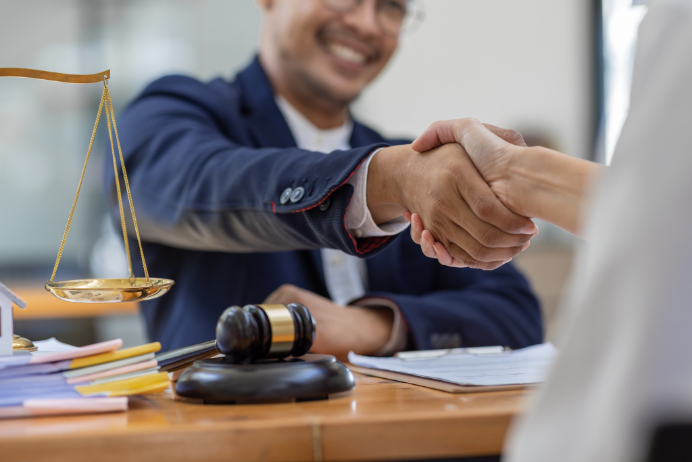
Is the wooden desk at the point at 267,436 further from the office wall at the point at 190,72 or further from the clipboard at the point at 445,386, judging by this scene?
the office wall at the point at 190,72

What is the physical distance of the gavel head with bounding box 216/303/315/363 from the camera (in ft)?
1.72

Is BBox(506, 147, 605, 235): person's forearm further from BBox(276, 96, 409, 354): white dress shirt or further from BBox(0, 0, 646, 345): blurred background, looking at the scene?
BBox(0, 0, 646, 345): blurred background

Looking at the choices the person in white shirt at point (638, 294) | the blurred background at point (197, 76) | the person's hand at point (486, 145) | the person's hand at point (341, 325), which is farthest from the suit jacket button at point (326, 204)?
the blurred background at point (197, 76)

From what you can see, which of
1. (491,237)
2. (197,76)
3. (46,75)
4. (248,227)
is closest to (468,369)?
(491,237)

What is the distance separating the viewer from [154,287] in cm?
61

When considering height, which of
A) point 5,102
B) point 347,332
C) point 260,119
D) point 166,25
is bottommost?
point 347,332

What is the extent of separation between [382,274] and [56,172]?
2.75 meters

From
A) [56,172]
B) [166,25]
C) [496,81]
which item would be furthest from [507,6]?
[56,172]

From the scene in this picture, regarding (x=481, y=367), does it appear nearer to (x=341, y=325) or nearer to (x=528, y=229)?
(x=528, y=229)

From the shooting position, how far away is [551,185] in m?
0.54

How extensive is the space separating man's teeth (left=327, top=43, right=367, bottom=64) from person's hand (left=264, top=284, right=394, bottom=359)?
74 cm

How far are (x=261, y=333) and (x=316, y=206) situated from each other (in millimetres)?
218

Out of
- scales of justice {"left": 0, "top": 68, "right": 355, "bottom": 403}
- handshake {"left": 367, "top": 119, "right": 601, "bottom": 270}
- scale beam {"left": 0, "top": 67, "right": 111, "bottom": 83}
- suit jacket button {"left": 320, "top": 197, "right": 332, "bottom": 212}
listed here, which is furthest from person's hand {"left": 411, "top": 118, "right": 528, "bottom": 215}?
scale beam {"left": 0, "top": 67, "right": 111, "bottom": 83}

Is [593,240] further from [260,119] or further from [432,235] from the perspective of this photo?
[260,119]
